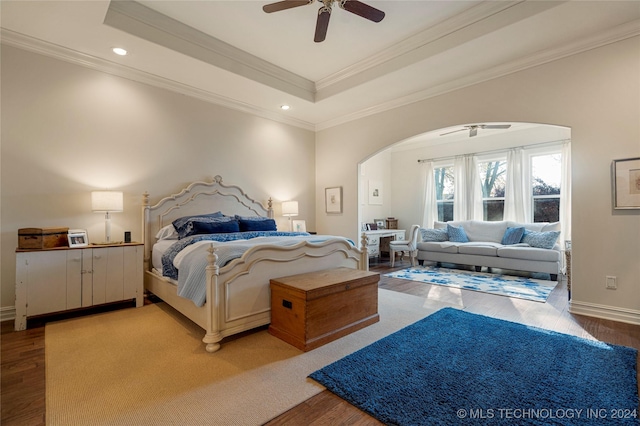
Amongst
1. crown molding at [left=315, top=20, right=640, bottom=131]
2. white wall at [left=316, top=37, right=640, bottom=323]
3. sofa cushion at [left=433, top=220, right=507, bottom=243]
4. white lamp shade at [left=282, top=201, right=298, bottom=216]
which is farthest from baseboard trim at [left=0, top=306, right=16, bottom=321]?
sofa cushion at [left=433, top=220, right=507, bottom=243]

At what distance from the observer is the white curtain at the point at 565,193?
545 centimetres

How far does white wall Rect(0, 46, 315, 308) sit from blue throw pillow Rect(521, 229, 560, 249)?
4.95 metres

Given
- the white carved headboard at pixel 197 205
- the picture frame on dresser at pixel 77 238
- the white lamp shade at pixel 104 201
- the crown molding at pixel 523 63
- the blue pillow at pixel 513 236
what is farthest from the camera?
the blue pillow at pixel 513 236

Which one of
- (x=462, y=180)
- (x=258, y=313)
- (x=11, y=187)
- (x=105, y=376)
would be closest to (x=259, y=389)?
(x=258, y=313)

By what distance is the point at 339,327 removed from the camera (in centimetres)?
258

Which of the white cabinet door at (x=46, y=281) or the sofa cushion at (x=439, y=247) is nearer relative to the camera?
the white cabinet door at (x=46, y=281)

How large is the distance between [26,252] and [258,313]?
89.3 inches

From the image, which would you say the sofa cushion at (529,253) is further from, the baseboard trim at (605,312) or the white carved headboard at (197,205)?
the white carved headboard at (197,205)

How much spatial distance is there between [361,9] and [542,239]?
4819 mm

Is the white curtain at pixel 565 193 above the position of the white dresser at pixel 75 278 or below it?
above

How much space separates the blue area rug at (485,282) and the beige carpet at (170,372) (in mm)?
1894

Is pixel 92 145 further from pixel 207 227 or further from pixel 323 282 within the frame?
pixel 323 282

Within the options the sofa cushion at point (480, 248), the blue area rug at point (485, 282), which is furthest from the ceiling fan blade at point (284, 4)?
the sofa cushion at point (480, 248)

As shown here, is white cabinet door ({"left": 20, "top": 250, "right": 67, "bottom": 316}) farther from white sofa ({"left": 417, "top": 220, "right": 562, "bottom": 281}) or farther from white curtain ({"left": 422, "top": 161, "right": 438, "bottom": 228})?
white curtain ({"left": 422, "top": 161, "right": 438, "bottom": 228})
